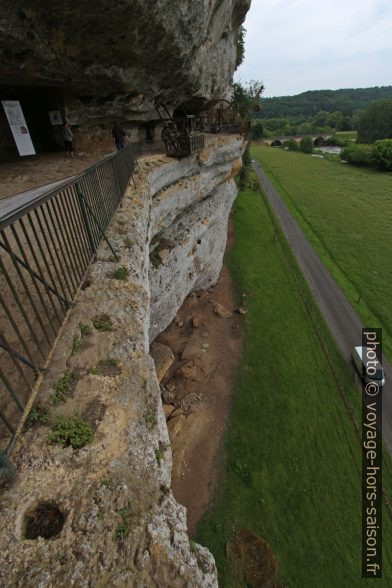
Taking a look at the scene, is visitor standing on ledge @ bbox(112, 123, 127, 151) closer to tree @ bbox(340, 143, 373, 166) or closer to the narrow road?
the narrow road

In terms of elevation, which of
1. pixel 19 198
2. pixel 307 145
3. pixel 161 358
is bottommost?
pixel 307 145

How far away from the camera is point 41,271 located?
453 cm

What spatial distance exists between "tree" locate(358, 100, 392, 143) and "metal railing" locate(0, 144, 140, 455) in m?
117

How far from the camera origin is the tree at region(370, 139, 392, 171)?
7138 cm

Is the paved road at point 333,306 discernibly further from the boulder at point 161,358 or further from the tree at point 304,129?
the tree at point 304,129

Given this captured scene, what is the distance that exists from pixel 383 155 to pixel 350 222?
138ft

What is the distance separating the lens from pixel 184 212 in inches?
746

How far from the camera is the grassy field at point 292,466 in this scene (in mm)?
12125

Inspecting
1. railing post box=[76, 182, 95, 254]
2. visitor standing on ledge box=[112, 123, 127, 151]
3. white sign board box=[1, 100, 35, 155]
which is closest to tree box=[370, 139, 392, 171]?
visitor standing on ledge box=[112, 123, 127, 151]

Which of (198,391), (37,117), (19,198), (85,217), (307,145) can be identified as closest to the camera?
(85,217)

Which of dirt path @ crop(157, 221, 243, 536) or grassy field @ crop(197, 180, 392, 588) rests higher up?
dirt path @ crop(157, 221, 243, 536)

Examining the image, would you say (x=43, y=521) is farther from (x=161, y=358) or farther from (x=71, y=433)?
(x=161, y=358)

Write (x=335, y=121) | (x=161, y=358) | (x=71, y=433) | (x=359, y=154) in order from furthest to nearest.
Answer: (x=335, y=121) < (x=359, y=154) < (x=161, y=358) < (x=71, y=433)

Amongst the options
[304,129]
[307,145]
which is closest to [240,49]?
[307,145]
